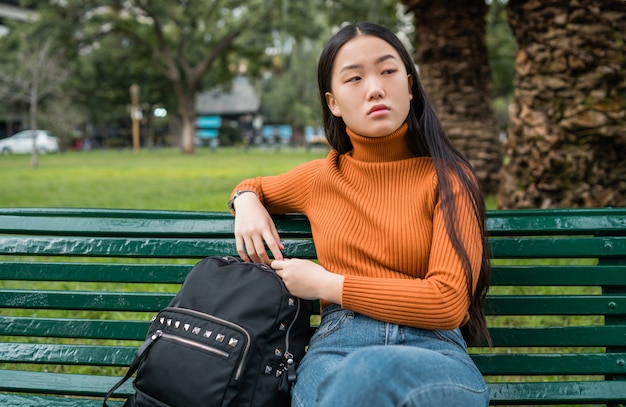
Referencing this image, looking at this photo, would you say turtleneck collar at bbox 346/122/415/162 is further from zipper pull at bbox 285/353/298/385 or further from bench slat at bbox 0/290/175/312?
bench slat at bbox 0/290/175/312

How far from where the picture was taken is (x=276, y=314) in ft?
5.79

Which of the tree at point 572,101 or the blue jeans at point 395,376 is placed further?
the tree at point 572,101

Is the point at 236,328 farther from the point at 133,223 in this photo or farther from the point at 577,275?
the point at 577,275

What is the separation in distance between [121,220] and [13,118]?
47.5 meters

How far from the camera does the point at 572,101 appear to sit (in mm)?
4590

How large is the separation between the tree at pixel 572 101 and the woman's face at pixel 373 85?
3.08m

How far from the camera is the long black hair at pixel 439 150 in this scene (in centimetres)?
180

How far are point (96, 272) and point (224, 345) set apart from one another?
702mm

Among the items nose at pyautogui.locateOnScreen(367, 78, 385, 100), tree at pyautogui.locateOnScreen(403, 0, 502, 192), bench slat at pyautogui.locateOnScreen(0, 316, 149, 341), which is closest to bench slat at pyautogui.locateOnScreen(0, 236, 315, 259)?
bench slat at pyautogui.locateOnScreen(0, 316, 149, 341)

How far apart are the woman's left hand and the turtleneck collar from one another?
1.43 ft

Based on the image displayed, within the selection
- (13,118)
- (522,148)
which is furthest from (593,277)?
(13,118)

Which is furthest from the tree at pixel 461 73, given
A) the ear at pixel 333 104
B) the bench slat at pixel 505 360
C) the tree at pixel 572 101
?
the bench slat at pixel 505 360

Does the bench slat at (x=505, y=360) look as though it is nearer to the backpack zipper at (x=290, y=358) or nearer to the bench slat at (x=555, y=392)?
the bench slat at (x=555, y=392)

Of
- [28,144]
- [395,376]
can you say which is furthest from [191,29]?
[395,376]
